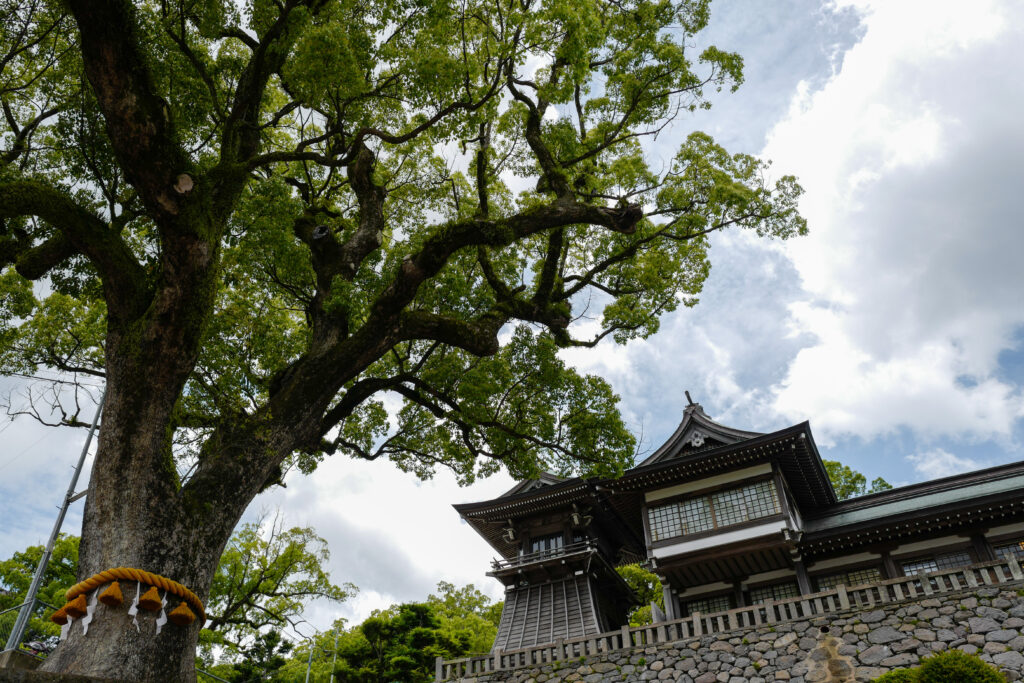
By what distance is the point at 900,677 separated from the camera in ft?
34.7

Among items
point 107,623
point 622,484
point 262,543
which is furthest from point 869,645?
point 262,543

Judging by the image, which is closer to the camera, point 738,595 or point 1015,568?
point 1015,568

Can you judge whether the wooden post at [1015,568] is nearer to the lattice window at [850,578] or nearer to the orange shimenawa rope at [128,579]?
the lattice window at [850,578]

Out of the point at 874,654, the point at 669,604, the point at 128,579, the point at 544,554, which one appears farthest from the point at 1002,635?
the point at 128,579

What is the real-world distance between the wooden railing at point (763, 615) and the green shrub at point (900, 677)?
2277 mm

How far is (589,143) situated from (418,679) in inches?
678

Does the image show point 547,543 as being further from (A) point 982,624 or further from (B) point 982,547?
(A) point 982,624

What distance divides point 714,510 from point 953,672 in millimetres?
8016

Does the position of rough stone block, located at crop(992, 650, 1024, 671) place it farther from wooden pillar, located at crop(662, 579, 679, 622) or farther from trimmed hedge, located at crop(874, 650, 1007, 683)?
wooden pillar, located at crop(662, 579, 679, 622)

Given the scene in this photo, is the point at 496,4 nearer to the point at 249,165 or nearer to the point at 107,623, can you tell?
the point at 249,165

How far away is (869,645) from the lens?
489 inches

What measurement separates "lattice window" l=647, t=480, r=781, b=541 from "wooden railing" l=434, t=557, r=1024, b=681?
8.34 feet

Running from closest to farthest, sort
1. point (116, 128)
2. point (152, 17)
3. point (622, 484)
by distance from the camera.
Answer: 1. point (116, 128)
2. point (152, 17)
3. point (622, 484)

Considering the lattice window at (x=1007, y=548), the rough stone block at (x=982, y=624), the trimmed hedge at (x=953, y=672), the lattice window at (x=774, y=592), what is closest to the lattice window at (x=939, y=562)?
the lattice window at (x=1007, y=548)
